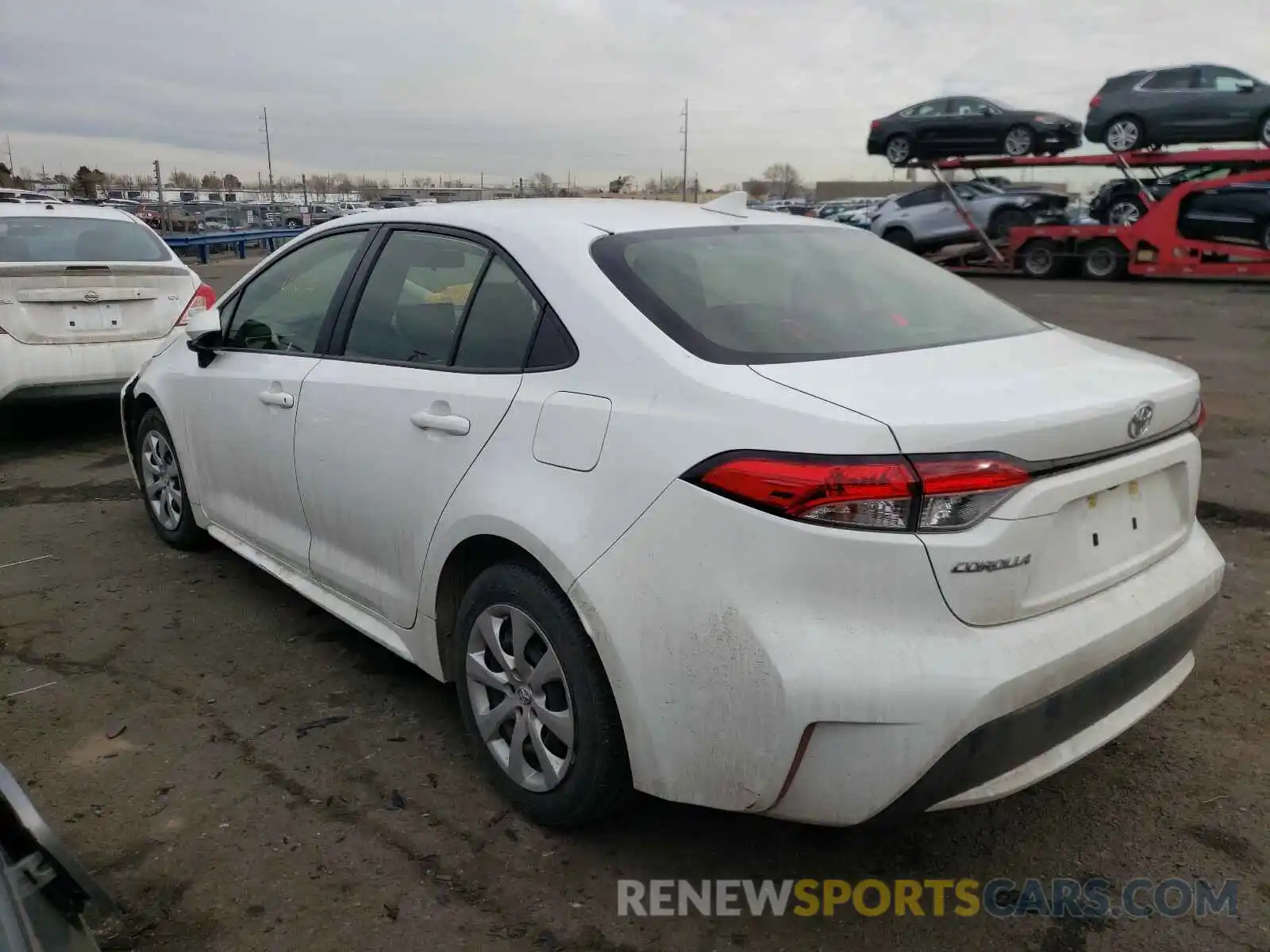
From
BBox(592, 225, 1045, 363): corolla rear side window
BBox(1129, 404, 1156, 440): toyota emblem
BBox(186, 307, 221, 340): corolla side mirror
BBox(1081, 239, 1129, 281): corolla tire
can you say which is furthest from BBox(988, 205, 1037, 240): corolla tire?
BBox(1129, 404, 1156, 440): toyota emblem

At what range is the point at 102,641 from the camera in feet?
12.7

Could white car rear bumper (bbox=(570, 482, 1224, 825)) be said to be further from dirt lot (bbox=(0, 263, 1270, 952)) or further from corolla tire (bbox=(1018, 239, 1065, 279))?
corolla tire (bbox=(1018, 239, 1065, 279))

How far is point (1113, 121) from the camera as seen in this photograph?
17.5 metres

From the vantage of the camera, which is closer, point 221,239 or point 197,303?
point 197,303

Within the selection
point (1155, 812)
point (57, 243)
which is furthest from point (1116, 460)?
point (57, 243)

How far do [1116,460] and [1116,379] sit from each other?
256 millimetres

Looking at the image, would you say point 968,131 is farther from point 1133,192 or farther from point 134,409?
point 134,409

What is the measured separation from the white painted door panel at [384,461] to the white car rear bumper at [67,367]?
3360mm

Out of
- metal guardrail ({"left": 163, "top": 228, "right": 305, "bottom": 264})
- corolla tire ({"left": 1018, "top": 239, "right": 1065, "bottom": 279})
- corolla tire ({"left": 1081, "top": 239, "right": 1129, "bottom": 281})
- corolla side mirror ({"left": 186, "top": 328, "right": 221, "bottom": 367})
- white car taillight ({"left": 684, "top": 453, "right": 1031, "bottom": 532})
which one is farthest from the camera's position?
metal guardrail ({"left": 163, "top": 228, "right": 305, "bottom": 264})

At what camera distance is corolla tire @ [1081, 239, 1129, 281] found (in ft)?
60.8

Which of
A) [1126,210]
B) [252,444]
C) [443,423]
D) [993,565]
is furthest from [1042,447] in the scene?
[1126,210]

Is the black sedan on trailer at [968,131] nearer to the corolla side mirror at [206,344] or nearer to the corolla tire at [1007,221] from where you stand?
the corolla tire at [1007,221]

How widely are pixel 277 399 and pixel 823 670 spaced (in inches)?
92.4

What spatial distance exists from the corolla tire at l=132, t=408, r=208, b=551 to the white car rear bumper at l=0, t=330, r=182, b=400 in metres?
1.47
